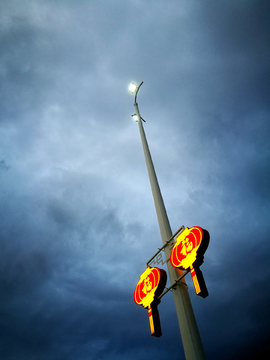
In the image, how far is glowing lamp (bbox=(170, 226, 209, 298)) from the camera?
21.1ft

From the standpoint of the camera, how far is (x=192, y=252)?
6914 mm

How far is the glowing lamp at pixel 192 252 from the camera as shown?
6.42 metres

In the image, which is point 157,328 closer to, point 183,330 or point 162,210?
point 183,330

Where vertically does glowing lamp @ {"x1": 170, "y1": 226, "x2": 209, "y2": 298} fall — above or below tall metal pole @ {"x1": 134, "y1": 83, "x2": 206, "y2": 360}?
above

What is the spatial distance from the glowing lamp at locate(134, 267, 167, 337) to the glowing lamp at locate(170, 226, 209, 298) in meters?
A: 0.96

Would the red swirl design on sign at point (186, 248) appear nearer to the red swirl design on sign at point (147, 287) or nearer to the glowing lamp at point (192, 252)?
the glowing lamp at point (192, 252)

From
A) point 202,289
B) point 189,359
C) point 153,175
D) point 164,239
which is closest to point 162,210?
point 164,239

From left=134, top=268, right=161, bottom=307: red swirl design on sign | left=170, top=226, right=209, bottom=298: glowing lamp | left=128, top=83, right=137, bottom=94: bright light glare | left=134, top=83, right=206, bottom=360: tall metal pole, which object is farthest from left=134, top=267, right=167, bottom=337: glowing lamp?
left=128, top=83, right=137, bottom=94: bright light glare

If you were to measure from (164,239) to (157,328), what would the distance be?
10.3 ft

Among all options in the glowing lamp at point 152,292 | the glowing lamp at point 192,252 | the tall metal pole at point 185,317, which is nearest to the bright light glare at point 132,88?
the tall metal pole at point 185,317

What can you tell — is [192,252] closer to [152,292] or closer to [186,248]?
[186,248]

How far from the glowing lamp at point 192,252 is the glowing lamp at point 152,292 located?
3.13 ft

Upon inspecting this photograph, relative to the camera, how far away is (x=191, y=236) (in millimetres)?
7348

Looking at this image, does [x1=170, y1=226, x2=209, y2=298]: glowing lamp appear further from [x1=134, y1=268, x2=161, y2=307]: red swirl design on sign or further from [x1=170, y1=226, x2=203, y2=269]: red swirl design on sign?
[x1=134, y1=268, x2=161, y2=307]: red swirl design on sign
